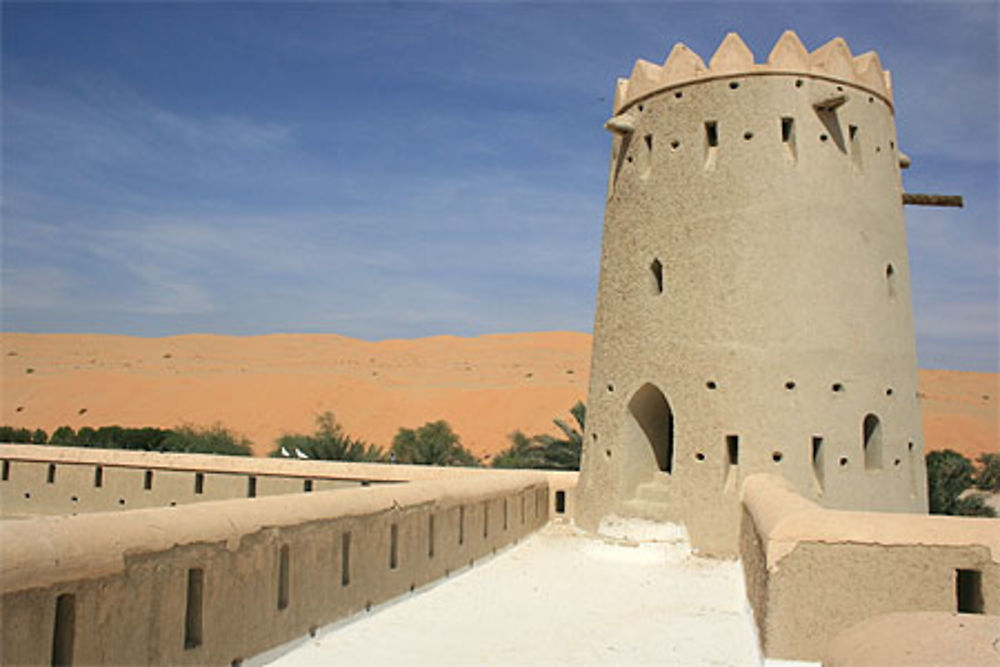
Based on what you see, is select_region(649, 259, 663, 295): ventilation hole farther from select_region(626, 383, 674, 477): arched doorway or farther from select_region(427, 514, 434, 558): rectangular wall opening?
select_region(427, 514, 434, 558): rectangular wall opening

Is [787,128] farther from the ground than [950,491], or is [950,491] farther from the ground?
[787,128]

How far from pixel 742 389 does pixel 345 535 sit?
6277 mm

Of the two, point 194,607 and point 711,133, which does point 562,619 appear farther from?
point 711,133

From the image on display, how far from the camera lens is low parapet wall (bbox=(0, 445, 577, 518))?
1363 centimetres

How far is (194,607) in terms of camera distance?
5176mm

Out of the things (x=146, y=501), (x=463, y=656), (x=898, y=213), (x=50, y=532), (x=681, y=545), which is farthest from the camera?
(x=146, y=501)

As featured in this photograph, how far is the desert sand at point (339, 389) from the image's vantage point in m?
42.4

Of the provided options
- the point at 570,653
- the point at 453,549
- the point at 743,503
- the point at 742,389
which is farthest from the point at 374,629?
the point at 742,389

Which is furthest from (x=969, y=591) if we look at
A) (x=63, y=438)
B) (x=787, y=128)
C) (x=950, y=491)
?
(x=63, y=438)

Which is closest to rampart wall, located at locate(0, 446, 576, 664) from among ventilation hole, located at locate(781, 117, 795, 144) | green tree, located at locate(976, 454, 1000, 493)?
ventilation hole, located at locate(781, 117, 795, 144)

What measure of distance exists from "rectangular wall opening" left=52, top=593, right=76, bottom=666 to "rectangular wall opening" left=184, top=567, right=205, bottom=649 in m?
0.96

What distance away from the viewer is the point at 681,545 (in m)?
11.2

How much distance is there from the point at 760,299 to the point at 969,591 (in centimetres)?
599

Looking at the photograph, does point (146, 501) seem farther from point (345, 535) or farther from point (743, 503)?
point (743, 503)
